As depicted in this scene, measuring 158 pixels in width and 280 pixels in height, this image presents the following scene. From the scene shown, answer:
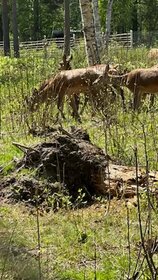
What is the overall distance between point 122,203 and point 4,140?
12.2 feet

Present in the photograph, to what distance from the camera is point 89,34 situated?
14820 millimetres

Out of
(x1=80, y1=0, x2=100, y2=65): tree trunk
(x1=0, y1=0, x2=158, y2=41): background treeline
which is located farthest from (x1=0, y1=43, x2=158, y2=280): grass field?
(x1=0, y1=0, x2=158, y2=41): background treeline

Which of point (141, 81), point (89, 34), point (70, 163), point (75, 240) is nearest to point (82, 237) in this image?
point (75, 240)

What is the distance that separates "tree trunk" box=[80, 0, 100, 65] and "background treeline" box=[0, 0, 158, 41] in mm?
46366

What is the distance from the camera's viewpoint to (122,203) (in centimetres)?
633

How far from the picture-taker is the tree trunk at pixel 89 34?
14.5 meters

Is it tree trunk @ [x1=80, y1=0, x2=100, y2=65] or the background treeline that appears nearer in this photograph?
tree trunk @ [x1=80, y1=0, x2=100, y2=65]

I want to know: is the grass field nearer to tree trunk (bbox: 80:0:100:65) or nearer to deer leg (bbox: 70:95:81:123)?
deer leg (bbox: 70:95:81:123)

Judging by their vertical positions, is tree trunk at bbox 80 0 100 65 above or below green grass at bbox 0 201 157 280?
above

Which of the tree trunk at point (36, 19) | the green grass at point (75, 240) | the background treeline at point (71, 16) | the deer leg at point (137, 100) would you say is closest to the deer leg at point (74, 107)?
the deer leg at point (137, 100)

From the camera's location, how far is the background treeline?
64438 millimetres

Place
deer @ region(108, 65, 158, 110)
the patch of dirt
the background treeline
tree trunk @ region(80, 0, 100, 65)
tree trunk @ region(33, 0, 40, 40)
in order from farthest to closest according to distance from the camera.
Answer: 1. tree trunk @ region(33, 0, 40, 40)
2. the background treeline
3. tree trunk @ region(80, 0, 100, 65)
4. deer @ region(108, 65, 158, 110)
5. the patch of dirt

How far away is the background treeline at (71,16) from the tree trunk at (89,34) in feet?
152

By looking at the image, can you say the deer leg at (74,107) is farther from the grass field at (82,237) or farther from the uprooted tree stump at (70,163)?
the uprooted tree stump at (70,163)
